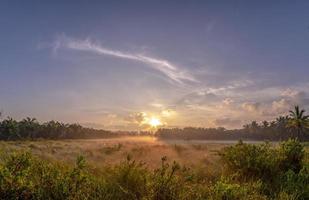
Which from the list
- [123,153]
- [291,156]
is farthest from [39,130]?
[291,156]

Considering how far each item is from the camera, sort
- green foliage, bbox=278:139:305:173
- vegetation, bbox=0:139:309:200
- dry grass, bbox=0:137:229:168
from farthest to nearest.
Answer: dry grass, bbox=0:137:229:168 < green foliage, bbox=278:139:305:173 < vegetation, bbox=0:139:309:200

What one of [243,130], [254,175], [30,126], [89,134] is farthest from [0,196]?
[243,130]

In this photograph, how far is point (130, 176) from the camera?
9586 millimetres

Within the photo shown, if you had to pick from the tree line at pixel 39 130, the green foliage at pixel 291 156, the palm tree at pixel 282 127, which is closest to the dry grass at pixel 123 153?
the green foliage at pixel 291 156

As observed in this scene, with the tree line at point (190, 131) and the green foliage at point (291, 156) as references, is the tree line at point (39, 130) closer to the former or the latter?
the tree line at point (190, 131)

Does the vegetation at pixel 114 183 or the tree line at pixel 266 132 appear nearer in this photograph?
the vegetation at pixel 114 183

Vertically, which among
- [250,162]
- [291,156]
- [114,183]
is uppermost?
[291,156]

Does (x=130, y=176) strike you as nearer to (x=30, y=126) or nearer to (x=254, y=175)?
(x=254, y=175)

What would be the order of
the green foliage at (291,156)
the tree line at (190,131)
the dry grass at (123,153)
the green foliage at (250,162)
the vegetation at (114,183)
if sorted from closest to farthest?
the vegetation at (114,183) → the green foliage at (250,162) → the green foliage at (291,156) → the dry grass at (123,153) → the tree line at (190,131)

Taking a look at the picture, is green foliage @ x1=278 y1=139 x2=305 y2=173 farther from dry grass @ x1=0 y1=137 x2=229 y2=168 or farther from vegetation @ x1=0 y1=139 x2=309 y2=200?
dry grass @ x1=0 y1=137 x2=229 y2=168

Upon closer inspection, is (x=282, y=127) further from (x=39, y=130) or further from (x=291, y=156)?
(x=291, y=156)

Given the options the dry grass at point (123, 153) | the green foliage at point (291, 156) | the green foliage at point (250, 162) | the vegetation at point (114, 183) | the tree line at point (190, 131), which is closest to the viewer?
the vegetation at point (114, 183)

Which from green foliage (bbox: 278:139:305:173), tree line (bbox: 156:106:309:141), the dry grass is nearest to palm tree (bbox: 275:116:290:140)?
tree line (bbox: 156:106:309:141)

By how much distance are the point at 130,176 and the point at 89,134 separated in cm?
13343
